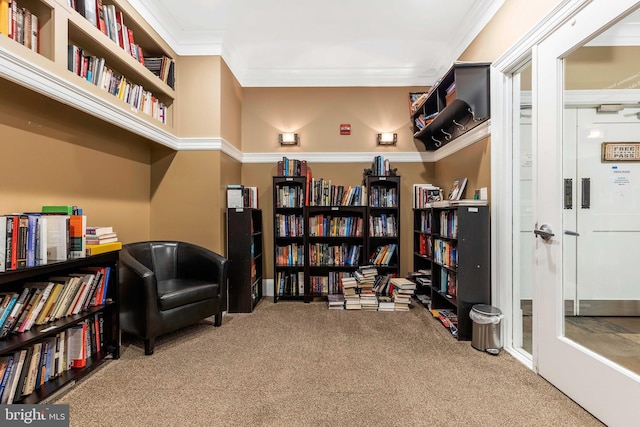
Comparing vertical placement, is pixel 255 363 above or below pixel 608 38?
below

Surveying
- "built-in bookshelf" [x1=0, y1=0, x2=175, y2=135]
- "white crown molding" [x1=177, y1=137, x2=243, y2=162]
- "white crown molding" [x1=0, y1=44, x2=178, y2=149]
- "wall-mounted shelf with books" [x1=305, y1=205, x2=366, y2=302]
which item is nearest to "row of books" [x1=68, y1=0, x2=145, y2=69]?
"built-in bookshelf" [x1=0, y1=0, x2=175, y2=135]

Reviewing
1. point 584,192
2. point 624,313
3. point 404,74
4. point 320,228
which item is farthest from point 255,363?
point 404,74

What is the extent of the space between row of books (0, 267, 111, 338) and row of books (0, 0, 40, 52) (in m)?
1.45

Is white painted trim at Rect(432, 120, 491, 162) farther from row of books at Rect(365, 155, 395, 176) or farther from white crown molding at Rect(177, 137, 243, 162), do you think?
white crown molding at Rect(177, 137, 243, 162)

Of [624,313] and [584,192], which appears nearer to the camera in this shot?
[624,313]

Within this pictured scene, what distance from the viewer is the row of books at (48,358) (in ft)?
4.94

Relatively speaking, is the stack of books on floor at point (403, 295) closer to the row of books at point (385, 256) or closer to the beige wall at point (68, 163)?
the row of books at point (385, 256)

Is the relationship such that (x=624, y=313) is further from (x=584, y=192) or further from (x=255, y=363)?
(x=255, y=363)

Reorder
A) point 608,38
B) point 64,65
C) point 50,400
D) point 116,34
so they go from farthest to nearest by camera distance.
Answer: point 116,34 → point 64,65 → point 50,400 → point 608,38

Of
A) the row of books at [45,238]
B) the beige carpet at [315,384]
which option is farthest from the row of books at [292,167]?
the row of books at [45,238]

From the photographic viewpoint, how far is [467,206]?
2447mm

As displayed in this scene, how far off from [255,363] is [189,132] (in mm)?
2578

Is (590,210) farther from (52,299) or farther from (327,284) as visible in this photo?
(52,299)

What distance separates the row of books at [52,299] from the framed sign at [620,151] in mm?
3410
